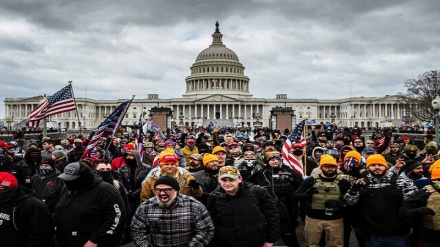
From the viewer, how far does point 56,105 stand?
1577cm

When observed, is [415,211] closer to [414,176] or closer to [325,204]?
[325,204]

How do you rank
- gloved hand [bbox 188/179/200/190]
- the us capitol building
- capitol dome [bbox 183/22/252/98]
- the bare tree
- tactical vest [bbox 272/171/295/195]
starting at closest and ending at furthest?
1. gloved hand [bbox 188/179/200/190]
2. tactical vest [bbox 272/171/295/195]
3. the bare tree
4. the us capitol building
5. capitol dome [bbox 183/22/252/98]

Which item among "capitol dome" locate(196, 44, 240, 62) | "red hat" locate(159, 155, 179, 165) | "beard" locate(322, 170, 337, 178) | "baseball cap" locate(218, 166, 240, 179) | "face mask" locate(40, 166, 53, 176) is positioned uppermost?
"capitol dome" locate(196, 44, 240, 62)

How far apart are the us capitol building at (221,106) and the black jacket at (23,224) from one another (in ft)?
339

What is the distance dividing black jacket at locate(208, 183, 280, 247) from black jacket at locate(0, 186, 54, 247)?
1.94 m

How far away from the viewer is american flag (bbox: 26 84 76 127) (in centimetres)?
1563

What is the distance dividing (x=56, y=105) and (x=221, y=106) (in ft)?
336

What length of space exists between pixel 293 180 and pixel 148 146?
4528mm

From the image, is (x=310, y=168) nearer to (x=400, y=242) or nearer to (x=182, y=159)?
(x=182, y=159)

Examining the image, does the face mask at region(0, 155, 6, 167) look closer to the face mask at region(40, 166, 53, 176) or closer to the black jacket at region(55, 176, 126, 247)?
the face mask at region(40, 166, 53, 176)

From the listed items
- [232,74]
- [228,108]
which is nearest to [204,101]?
[228,108]

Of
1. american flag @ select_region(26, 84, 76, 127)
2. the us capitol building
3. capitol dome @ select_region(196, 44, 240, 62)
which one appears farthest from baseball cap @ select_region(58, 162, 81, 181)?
capitol dome @ select_region(196, 44, 240, 62)

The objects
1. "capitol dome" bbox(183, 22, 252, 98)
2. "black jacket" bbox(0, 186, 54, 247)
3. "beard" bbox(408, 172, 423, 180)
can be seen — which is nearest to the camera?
"black jacket" bbox(0, 186, 54, 247)

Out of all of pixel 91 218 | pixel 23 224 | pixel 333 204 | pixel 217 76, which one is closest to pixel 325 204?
pixel 333 204
